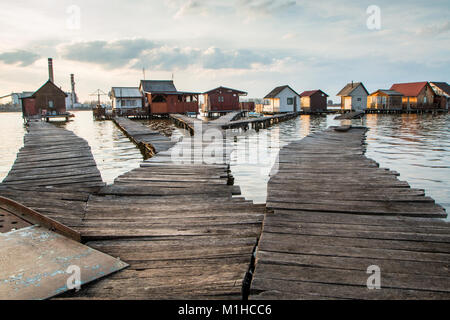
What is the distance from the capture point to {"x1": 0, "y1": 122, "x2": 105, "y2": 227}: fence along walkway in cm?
522

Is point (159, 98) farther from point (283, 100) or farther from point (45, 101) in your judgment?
point (283, 100)

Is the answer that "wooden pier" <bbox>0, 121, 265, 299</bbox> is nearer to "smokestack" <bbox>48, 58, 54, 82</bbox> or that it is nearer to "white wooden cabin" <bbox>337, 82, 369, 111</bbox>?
"white wooden cabin" <bbox>337, 82, 369, 111</bbox>

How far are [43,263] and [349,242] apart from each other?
3.21 metres

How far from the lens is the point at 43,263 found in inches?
129

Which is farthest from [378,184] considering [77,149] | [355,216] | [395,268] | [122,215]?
[77,149]

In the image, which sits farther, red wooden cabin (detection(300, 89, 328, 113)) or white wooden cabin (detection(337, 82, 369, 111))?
red wooden cabin (detection(300, 89, 328, 113))

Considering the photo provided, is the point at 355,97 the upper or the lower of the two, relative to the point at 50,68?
lower

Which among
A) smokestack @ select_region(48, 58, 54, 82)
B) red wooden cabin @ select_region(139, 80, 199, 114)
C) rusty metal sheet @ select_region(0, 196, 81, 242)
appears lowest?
rusty metal sheet @ select_region(0, 196, 81, 242)

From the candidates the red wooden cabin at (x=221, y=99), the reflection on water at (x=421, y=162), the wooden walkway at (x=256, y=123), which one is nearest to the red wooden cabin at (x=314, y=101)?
the wooden walkway at (x=256, y=123)

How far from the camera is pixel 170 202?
5.44 metres

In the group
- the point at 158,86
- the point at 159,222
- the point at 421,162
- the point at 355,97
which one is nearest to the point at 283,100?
the point at 355,97

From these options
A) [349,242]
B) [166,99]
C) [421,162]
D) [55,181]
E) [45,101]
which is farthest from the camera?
[45,101]

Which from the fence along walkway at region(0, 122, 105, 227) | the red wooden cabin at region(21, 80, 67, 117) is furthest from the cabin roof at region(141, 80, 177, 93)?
the fence along walkway at region(0, 122, 105, 227)

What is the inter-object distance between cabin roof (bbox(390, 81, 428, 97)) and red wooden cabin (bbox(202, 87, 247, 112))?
34.5 m
